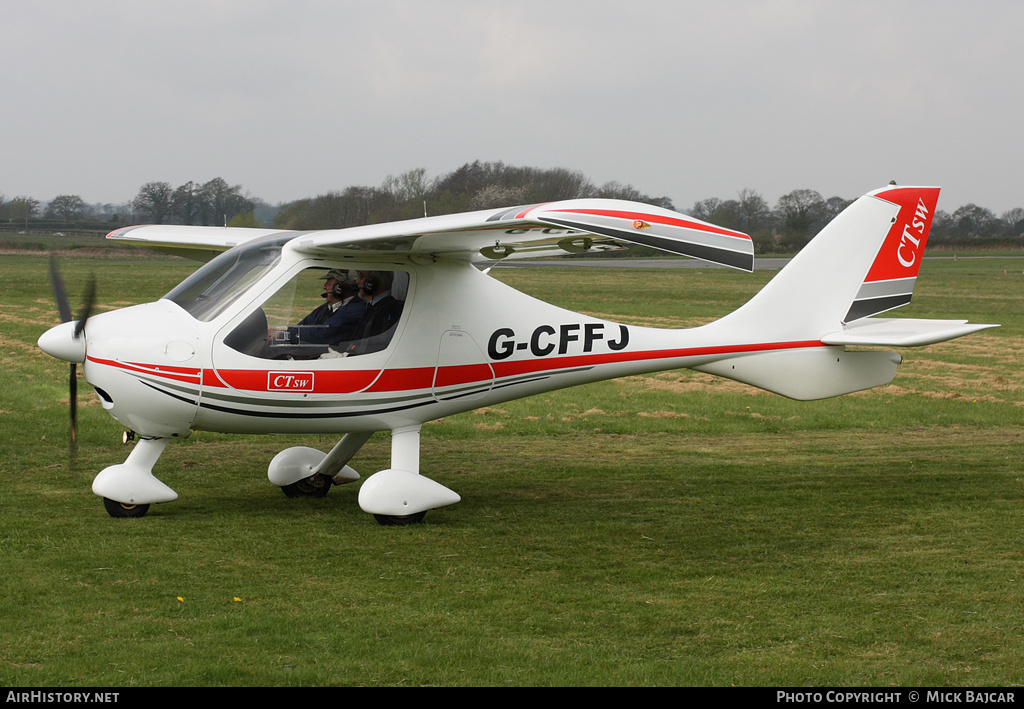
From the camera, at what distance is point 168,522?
7852 mm

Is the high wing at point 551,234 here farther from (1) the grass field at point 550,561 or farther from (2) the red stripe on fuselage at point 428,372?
(1) the grass field at point 550,561

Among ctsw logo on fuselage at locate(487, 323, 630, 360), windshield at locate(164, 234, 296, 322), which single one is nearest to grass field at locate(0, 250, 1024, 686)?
ctsw logo on fuselage at locate(487, 323, 630, 360)

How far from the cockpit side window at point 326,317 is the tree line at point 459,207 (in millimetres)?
3357

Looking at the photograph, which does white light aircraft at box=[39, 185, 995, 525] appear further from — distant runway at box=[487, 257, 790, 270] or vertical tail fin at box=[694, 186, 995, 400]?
distant runway at box=[487, 257, 790, 270]

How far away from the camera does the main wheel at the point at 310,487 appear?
30.2ft

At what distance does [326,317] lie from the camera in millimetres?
8141

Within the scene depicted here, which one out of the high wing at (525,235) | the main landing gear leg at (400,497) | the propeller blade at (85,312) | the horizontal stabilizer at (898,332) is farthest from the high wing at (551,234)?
the horizontal stabilizer at (898,332)

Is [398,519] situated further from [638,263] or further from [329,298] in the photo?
[638,263]

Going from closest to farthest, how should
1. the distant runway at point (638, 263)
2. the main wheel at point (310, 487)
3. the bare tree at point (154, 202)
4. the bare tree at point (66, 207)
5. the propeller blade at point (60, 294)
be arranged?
the propeller blade at point (60, 294), the main wheel at point (310, 487), the bare tree at point (154, 202), the bare tree at point (66, 207), the distant runway at point (638, 263)

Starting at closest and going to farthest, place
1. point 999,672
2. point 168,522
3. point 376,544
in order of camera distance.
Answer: point 999,672, point 376,544, point 168,522

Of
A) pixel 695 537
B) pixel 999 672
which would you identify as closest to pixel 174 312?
pixel 695 537

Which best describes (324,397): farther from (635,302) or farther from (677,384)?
(635,302)

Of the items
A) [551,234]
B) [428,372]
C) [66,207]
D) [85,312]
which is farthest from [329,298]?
[66,207]
